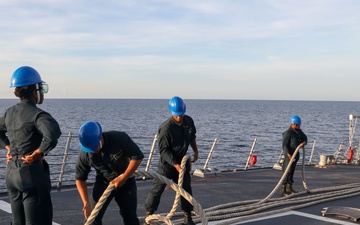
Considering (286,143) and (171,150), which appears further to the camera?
(286,143)

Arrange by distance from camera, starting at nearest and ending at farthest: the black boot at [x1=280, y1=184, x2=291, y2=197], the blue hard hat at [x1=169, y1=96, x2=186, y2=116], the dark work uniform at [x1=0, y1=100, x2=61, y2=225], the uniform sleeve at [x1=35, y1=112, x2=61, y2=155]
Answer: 1. the uniform sleeve at [x1=35, y1=112, x2=61, y2=155]
2. the dark work uniform at [x1=0, y1=100, x2=61, y2=225]
3. the blue hard hat at [x1=169, y1=96, x2=186, y2=116]
4. the black boot at [x1=280, y1=184, x2=291, y2=197]

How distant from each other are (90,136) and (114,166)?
1.88 ft

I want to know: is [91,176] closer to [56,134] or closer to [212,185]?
[212,185]

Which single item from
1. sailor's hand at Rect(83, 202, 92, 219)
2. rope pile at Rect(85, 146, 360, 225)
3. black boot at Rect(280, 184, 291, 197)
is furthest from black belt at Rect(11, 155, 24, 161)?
black boot at Rect(280, 184, 291, 197)

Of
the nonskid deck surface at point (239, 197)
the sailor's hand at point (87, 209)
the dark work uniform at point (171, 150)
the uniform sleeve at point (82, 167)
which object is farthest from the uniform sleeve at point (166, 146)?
the sailor's hand at point (87, 209)

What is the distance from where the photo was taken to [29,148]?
4586 millimetres

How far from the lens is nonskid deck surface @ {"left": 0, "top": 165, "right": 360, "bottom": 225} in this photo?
26.3 ft

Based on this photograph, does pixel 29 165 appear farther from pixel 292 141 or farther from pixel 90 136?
pixel 292 141

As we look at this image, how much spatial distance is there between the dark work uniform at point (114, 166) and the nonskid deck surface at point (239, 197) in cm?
245

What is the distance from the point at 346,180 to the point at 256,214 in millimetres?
6305

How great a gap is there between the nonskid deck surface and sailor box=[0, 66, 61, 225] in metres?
2.97

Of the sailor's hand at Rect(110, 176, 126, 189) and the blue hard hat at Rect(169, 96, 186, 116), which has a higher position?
the blue hard hat at Rect(169, 96, 186, 116)

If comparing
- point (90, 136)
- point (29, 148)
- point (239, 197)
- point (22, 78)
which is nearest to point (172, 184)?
point (90, 136)

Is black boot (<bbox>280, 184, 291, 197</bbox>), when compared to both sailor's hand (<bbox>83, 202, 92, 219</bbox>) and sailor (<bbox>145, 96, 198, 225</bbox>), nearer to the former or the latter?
sailor (<bbox>145, 96, 198, 225</bbox>)
